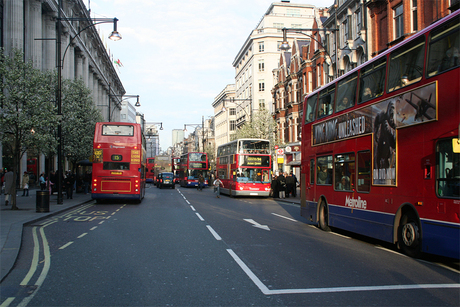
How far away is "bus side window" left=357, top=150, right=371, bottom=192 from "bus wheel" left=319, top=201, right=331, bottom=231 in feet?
8.40

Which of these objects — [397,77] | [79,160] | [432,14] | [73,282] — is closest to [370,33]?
[432,14]

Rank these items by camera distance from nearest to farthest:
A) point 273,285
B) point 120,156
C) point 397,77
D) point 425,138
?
point 273,285
point 425,138
point 397,77
point 120,156

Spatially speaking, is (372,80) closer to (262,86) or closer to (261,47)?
(262,86)

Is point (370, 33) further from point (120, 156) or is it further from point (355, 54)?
point (120, 156)

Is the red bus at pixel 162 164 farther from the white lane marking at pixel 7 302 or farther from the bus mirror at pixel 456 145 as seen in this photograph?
the white lane marking at pixel 7 302

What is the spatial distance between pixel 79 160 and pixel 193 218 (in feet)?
70.4

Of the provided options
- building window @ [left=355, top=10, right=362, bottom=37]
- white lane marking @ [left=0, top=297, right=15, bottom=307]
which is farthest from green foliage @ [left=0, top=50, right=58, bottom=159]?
building window @ [left=355, top=10, right=362, bottom=37]

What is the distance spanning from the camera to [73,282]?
652cm

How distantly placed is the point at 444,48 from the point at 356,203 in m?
4.49

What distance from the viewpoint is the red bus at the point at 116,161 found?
75.7 ft

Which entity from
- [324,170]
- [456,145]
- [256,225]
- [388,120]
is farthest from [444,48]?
[256,225]

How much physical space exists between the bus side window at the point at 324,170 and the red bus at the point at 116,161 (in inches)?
487

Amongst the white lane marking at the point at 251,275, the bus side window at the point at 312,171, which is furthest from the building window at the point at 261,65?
the white lane marking at the point at 251,275

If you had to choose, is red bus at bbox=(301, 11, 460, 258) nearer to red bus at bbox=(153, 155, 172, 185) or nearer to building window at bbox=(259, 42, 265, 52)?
red bus at bbox=(153, 155, 172, 185)
